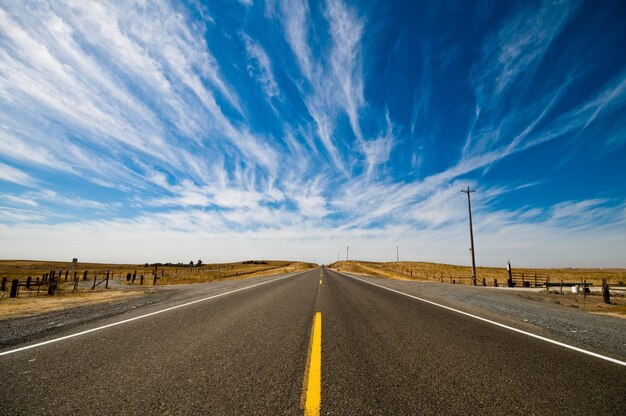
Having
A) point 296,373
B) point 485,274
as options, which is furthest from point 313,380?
point 485,274

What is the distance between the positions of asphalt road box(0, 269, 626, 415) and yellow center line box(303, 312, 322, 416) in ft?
0.21

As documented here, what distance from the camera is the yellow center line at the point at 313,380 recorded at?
2.49m

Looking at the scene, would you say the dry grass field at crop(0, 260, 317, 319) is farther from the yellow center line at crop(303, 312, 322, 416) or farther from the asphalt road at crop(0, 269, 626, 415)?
the yellow center line at crop(303, 312, 322, 416)

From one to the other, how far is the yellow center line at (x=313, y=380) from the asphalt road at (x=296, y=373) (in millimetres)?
63

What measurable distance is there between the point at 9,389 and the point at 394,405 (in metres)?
4.09

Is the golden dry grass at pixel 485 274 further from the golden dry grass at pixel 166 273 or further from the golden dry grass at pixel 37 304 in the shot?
the golden dry grass at pixel 37 304

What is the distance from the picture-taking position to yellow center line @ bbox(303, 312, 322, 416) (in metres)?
2.49

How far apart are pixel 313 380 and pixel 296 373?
313 millimetres

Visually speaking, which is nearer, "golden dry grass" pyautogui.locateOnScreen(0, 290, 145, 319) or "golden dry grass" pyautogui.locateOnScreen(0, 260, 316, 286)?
"golden dry grass" pyautogui.locateOnScreen(0, 290, 145, 319)

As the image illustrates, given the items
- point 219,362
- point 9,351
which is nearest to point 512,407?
point 219,362

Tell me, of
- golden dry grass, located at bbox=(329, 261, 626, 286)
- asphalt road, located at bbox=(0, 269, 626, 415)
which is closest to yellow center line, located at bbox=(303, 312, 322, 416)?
asphalt road, located at bbox=(0, 269, 626, 415)

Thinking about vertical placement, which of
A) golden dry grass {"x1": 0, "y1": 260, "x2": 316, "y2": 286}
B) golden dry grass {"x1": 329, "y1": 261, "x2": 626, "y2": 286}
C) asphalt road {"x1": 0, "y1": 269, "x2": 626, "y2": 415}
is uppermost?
asphalt road {"x1": 0, "y1": 269, "x2": 626, "y2": 415}

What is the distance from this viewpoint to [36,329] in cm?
577

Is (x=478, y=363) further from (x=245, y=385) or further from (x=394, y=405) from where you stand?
(x=245, y=385)
